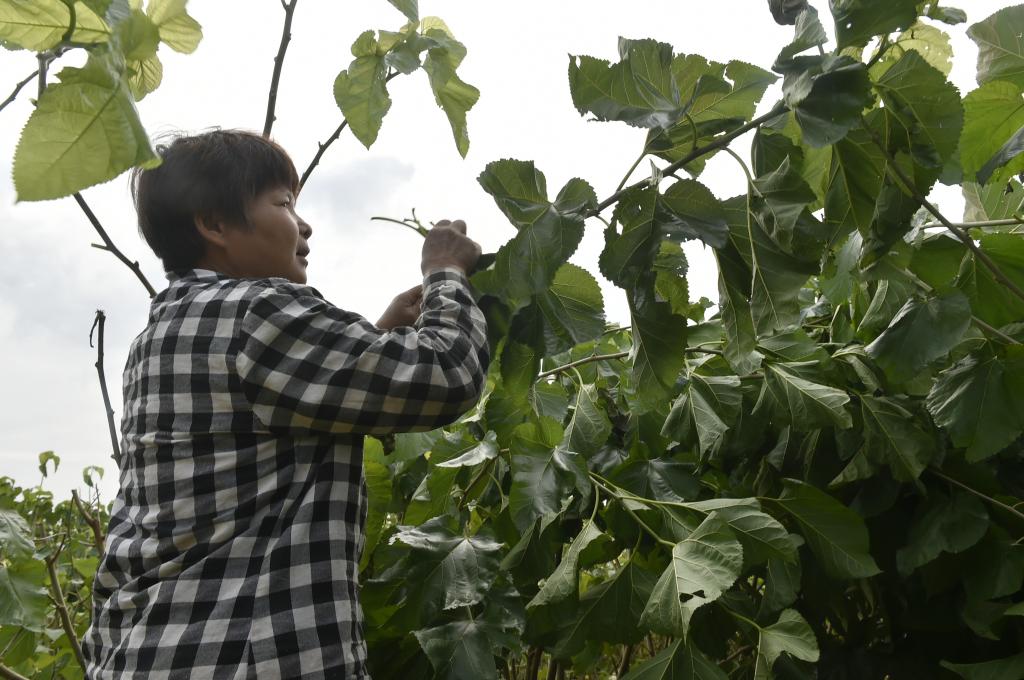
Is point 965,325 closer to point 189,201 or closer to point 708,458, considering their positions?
point 708,458

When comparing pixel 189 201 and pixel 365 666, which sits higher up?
A: pixel 189 201

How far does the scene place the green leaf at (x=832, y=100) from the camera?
2.15 feet

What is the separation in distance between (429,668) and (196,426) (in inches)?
15.5

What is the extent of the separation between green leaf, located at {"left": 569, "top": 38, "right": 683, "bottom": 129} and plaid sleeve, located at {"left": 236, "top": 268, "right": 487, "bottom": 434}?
33 centimetres

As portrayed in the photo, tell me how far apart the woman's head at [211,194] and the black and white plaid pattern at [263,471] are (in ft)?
0.44

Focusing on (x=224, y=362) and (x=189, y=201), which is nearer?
(x=224, y=362)

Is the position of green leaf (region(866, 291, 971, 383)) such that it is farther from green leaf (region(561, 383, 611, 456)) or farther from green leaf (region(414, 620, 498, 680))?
green leaf (region(414, 620, 498, 680))

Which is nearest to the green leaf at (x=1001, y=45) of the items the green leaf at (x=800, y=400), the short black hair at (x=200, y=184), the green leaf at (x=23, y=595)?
the green leaf at (x=800, y=400)

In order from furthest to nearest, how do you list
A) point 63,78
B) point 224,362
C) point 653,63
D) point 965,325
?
point 224,362 → point 965,325 → point 653,63 → point 63,78

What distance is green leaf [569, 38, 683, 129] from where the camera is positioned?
0.74m

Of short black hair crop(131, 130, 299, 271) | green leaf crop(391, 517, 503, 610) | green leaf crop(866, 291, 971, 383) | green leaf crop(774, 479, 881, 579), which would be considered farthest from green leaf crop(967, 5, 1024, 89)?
short black hair crop(131, 130, 299, 271)

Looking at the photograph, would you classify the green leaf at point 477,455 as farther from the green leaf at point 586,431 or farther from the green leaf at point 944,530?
the green leaf at point 944,530

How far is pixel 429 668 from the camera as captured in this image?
1.04 metres

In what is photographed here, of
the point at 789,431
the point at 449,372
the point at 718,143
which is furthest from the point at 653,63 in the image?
the point at 789,431
